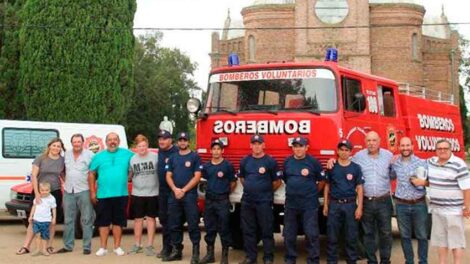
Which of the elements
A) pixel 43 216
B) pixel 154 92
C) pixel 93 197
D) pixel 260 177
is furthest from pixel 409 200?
pixel 154 92

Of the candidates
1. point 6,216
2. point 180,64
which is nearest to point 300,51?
point 180,64

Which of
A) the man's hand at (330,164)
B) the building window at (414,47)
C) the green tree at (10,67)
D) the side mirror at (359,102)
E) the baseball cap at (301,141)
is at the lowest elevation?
the man's hand at (330,164)

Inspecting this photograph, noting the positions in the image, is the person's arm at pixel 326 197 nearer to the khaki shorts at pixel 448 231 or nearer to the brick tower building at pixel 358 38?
the khaki shorts at pixel 448 231

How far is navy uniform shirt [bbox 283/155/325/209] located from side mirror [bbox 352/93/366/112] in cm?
140

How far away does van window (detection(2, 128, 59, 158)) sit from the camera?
15.7m

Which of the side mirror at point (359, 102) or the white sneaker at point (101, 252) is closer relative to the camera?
the side mirror at point (359, 102)

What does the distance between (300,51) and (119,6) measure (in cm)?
2691

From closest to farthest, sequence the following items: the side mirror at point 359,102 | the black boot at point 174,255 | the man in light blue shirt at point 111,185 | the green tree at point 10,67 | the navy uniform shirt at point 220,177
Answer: the navy uniform shirt at point 220,177
the side mirror at point 359,102
the black boot at point 174,255
the man in light blue shirt at point 111,185
the green tree at point 10,67

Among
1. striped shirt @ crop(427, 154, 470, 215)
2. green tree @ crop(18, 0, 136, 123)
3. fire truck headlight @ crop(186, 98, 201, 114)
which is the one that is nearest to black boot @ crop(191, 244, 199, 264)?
fire truck headlight @ crop(186, 98, 201, 114)

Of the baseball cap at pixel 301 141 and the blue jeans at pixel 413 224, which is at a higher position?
the baseball cap at pixel 301 141

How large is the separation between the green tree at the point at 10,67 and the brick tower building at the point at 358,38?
26.9m

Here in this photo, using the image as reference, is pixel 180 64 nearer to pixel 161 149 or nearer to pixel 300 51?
pixel 300 51

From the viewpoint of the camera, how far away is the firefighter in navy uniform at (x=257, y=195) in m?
9.52

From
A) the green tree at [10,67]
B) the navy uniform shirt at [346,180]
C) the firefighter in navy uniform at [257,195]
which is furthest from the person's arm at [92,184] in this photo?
the green tree at [10,67]
